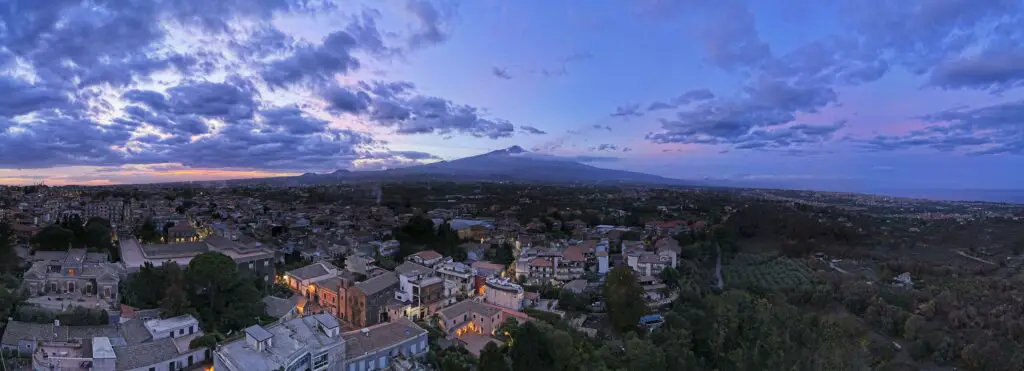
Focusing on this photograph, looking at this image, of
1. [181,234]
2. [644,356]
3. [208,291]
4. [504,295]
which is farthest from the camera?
[181,234]

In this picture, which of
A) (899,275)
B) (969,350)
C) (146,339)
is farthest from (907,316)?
(146,339)

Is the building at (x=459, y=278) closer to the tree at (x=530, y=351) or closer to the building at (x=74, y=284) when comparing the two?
the tree at (x=530, y=351)

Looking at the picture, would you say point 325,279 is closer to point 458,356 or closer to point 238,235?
point 458,356

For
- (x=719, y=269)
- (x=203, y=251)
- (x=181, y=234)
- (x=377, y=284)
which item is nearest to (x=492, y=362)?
(x=377, y=284)

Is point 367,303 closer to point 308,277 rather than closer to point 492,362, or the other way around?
point 308,277

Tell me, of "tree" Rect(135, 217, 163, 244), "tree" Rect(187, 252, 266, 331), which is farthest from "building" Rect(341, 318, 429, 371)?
"tree" Rect(135, 217, 163, 244)

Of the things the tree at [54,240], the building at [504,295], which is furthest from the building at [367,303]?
the tree at [54,240]
